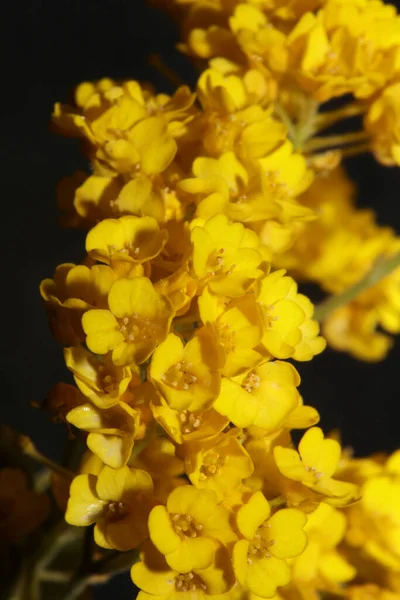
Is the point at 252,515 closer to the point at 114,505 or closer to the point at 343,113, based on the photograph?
the point at 114,505

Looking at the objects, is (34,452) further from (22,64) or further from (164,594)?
(22,64)

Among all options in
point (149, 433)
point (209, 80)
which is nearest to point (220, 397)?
point (149, 433)

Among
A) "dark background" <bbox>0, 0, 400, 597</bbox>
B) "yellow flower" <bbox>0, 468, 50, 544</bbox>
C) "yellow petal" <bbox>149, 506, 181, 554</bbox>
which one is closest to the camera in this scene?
"yellow petal" <bbox>149, 506, 181, 554</bbox>

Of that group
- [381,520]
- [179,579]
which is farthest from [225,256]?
[381,520]

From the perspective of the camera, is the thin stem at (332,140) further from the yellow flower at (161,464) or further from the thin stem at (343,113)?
the yellow flower at (161,464)

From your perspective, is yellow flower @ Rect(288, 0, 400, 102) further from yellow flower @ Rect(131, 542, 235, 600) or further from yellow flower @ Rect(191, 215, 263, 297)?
yellow flower @ Rect(131, 542, 235, 600)

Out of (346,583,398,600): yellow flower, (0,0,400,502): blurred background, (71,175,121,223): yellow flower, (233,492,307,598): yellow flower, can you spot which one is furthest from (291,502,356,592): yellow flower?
(0,0,400,502): blurred background
